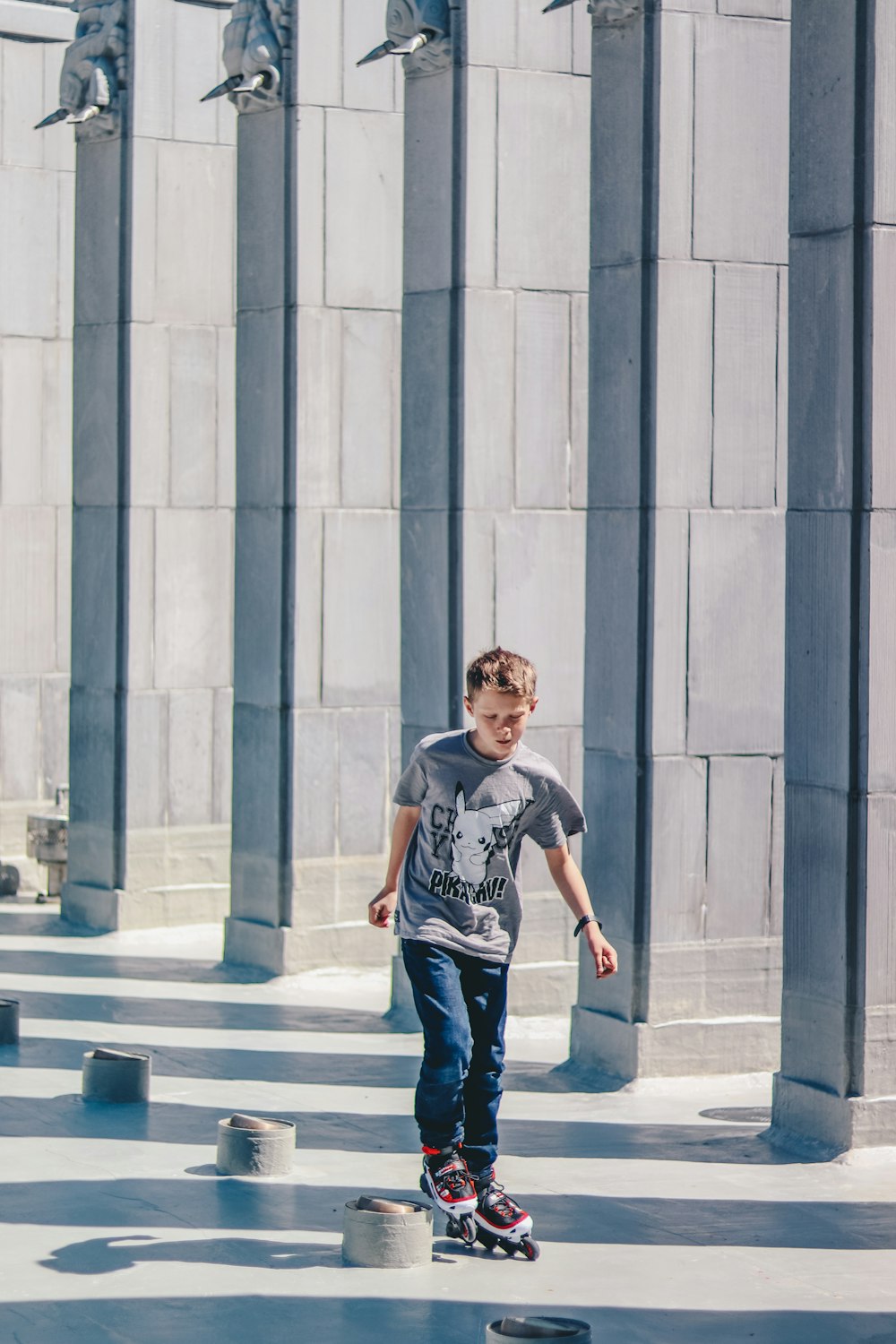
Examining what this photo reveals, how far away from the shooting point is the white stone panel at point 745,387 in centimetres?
1167

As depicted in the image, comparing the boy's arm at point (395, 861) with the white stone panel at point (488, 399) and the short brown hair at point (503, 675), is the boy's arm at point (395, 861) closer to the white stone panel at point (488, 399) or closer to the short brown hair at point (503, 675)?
the short brown hair at point (503, 675)

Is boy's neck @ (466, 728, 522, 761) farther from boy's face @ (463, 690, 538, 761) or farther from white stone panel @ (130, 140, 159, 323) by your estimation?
white stone panel @ (130, 140, 159, 323)

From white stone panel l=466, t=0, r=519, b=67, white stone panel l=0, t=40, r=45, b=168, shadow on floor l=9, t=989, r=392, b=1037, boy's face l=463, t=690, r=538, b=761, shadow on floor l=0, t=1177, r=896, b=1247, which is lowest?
shadow on floor l=9, t=989, r=392, b=1037

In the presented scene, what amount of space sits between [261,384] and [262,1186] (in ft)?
23.1

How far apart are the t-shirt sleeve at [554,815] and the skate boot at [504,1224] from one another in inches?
47.0

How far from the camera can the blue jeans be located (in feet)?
26.8

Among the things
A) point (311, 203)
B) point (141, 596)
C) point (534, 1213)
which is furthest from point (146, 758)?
point (534, 1213)

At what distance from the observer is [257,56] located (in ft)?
48.7

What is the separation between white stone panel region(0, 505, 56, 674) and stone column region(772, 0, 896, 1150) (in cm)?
1142

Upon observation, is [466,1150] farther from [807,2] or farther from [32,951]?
[32,951]

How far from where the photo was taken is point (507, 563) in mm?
13094

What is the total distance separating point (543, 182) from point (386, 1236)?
691 centimetres

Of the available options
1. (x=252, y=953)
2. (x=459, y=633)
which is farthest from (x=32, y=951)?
(x=459, y=633)

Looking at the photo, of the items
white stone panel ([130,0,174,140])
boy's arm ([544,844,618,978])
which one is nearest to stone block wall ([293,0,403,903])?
white stone panel ([130,0,174,140])
